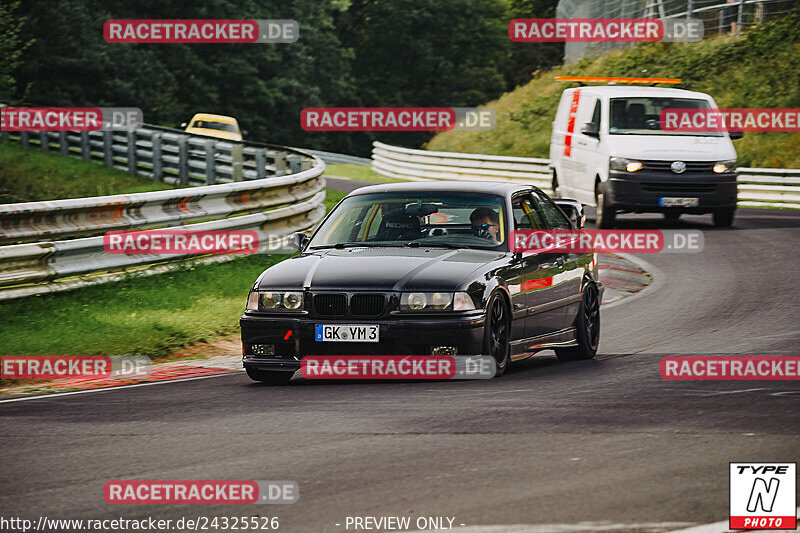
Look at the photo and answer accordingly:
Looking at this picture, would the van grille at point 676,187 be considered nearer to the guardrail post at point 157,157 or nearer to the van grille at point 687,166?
the van grille at point 687,166

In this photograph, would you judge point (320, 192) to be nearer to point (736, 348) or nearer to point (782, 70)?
point (736, 348)

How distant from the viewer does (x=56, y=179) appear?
2883 cm

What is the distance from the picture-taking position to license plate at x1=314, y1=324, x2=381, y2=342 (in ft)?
30.3

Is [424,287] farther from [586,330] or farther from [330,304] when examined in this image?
[586,330]

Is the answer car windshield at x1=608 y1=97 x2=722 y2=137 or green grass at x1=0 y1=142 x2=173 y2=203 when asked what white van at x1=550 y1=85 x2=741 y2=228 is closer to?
car windshield at x1=608 y1=97 x2=722 y2=137

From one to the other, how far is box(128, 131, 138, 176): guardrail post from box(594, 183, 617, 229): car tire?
12258 millimetres

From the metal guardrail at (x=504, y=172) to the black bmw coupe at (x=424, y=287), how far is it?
1792 centimetres

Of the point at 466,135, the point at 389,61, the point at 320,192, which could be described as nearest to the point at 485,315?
the point at 320,192

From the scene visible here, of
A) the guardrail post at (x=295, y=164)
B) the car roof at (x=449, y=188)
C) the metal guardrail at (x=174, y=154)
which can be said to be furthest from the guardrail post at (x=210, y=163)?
the car roof at (x=449, y=188)

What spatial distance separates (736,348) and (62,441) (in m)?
5.80

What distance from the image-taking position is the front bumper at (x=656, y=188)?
20.6 meters

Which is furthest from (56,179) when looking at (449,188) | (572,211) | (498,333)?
(498,333)

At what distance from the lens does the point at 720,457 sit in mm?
6711

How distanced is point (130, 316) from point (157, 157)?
51.8ft
